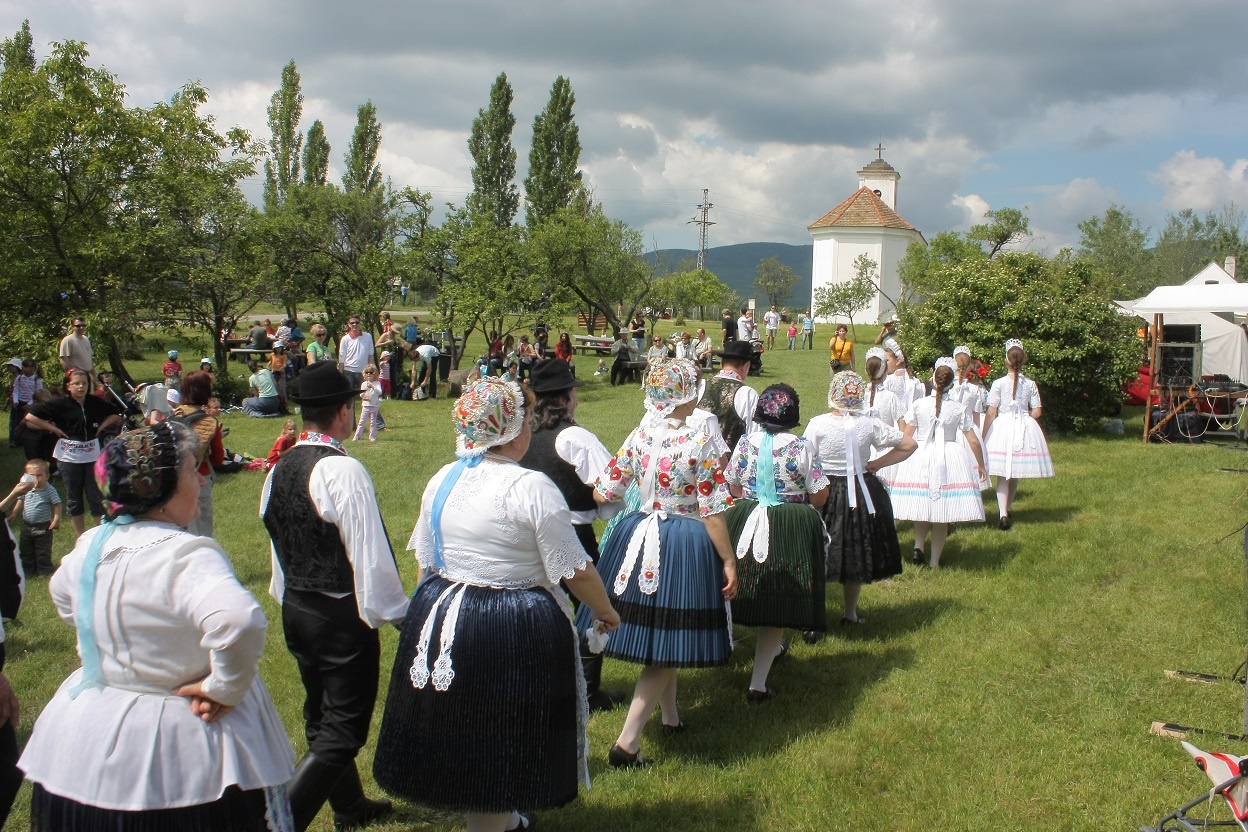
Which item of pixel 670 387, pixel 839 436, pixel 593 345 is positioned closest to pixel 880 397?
pixel 839 436

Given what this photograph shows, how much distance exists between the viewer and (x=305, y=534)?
3.75 m

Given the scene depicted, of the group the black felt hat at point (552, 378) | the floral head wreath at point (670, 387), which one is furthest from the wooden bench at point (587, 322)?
the floral head wreath at point (670, 387)

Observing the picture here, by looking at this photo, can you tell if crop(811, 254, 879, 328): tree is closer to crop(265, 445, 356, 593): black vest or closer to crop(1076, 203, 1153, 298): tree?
crop(1076, 203, 1153, 298): tree

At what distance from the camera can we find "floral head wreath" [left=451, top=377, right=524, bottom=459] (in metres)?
3.58

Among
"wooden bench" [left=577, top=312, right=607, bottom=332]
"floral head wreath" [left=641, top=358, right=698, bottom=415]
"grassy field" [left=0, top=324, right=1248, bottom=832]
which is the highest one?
"wooden bench" [left=577, top=312, right=607, bottom=332]

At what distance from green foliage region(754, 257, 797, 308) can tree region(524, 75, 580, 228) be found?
23.9m

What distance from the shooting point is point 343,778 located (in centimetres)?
422

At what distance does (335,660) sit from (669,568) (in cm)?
169

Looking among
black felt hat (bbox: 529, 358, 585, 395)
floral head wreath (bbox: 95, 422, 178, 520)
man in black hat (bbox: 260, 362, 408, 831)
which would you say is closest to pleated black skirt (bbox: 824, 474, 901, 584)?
black felt hat (bbox: 529, 358, 585, 395)

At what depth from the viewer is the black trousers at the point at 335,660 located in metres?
3.81

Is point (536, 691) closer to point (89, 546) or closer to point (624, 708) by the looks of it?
point (89, 546)

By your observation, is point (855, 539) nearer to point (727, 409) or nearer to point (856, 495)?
point (856, 495)

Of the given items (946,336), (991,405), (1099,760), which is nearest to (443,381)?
(946,336)

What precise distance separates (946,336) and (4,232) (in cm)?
1657
